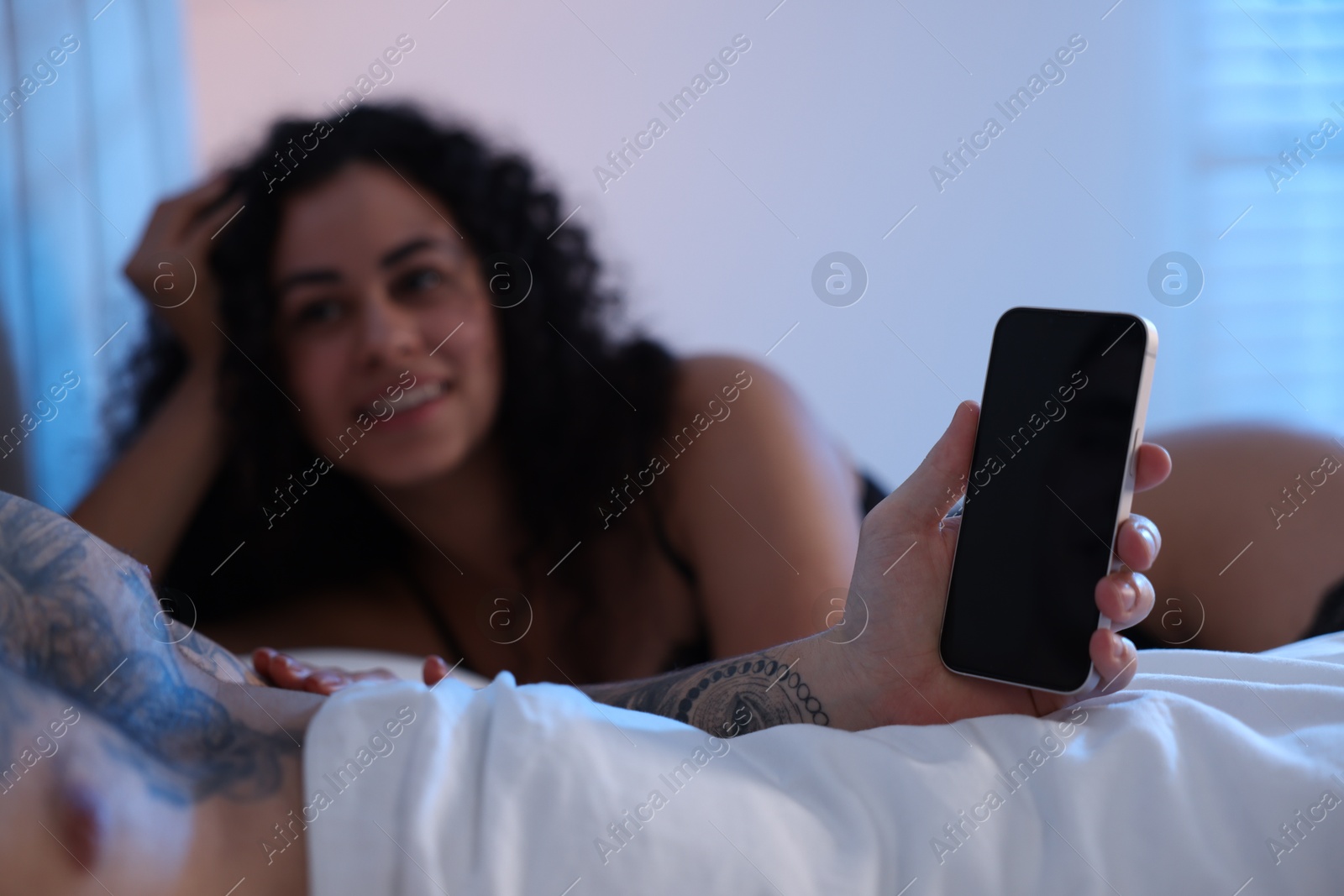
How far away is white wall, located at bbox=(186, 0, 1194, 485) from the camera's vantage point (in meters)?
1.37

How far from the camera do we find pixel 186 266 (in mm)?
1161

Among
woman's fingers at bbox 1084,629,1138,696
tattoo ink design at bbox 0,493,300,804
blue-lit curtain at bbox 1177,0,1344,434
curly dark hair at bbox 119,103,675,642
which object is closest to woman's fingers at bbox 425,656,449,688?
tattoo ink design at bbox 0,493,300,804

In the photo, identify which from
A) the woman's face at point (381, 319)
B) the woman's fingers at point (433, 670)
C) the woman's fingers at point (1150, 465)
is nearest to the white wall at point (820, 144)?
the woman's face at point (381, 319)

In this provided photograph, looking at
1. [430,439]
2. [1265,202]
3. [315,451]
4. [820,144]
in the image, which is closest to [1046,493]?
[430,439]

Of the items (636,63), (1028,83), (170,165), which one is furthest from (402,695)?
(1028,83)

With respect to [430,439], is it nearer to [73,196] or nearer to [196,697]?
[73,196]

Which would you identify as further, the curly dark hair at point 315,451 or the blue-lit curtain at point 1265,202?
the blue-lit curtain at point 1265,202

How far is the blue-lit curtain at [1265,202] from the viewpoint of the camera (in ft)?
5.78

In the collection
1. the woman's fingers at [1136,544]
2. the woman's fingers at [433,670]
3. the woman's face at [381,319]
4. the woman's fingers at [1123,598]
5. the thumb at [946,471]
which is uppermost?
the woman's face at [381,319]

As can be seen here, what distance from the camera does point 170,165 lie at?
4.10ft

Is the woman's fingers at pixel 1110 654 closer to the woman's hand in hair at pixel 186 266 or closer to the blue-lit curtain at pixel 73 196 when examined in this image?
the woman's hand in hair at pixel 186 266

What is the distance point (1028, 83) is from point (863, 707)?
4.79ft

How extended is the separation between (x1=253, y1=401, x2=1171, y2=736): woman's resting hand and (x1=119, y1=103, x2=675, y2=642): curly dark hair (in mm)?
622

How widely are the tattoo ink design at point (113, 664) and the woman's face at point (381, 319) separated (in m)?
0.63
